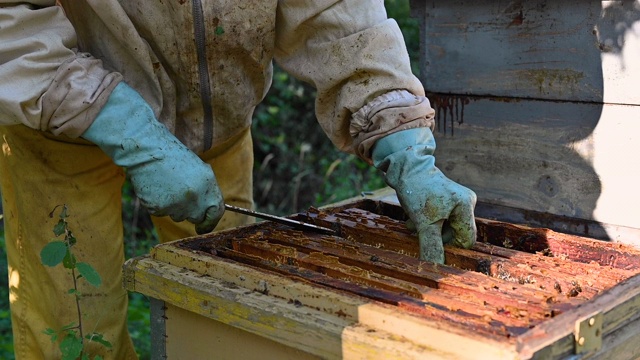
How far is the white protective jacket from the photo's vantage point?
71.2 inches

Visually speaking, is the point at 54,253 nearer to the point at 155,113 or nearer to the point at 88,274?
the point at 88,274

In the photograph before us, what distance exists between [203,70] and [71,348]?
0.74m

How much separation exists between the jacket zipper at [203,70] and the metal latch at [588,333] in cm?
112

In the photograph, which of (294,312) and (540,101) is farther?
(540,101)

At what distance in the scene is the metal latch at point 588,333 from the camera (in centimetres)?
135

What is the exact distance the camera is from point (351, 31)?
2025 millimetres

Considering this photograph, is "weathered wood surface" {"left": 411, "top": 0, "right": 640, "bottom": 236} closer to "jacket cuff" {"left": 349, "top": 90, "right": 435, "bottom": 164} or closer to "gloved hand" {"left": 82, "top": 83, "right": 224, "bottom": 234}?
"jacket cuff" {"left": 349, "top": 90, "right": 435, "bottom": 164}

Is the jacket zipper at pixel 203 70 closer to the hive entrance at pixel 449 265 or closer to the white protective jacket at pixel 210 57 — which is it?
the white protective jacket at pixel 210 57

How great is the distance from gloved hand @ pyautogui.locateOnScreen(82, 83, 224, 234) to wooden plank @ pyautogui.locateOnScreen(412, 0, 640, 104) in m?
1.06

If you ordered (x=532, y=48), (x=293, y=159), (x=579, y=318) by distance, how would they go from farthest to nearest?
(x=293, y=159) < (x=532, y=48) < (x=579, y=318)

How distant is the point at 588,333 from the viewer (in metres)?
1.37

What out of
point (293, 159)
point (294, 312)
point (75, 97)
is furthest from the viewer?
point (293, 159)

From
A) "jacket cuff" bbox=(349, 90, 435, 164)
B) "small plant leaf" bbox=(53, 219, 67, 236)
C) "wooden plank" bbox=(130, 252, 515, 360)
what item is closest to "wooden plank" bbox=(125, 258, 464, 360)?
"wooden plank" bbox=(130, 252, 515, 360)

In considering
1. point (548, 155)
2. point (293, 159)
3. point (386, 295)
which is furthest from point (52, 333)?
point (293, 159)
